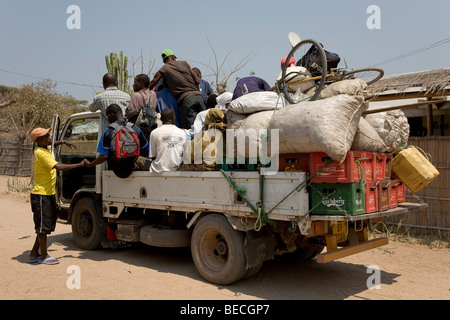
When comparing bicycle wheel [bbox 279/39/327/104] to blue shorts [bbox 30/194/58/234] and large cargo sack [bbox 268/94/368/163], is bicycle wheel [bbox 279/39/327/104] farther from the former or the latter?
blue shorts [bbox 30/194/58/234]

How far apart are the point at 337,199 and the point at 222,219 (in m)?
1.38

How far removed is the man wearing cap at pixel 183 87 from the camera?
21.4 feet

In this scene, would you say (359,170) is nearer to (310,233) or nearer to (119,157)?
(310,233)

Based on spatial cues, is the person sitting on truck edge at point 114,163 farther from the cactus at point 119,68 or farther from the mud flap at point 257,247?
the cactus at point 119,68

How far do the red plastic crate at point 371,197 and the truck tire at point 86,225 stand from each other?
13.4 feet

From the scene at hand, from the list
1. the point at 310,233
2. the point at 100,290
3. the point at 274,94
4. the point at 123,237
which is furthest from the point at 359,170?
the point at 123,237

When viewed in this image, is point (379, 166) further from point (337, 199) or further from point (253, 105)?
point (253, 105)

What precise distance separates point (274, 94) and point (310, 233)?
164 cm

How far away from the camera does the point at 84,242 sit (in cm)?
668

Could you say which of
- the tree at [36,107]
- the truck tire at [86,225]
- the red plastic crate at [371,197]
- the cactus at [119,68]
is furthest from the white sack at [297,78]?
the tree at [36,107]

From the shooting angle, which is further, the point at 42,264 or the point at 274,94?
the point at 42,264

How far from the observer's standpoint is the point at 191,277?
516 centimetres

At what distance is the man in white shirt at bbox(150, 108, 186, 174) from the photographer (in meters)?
5.39

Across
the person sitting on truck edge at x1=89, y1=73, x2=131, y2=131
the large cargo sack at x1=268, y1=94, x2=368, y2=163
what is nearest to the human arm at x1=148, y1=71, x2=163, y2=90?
the person sitting on truck edge at x1=89, y1=73, x2=131, y2=131
